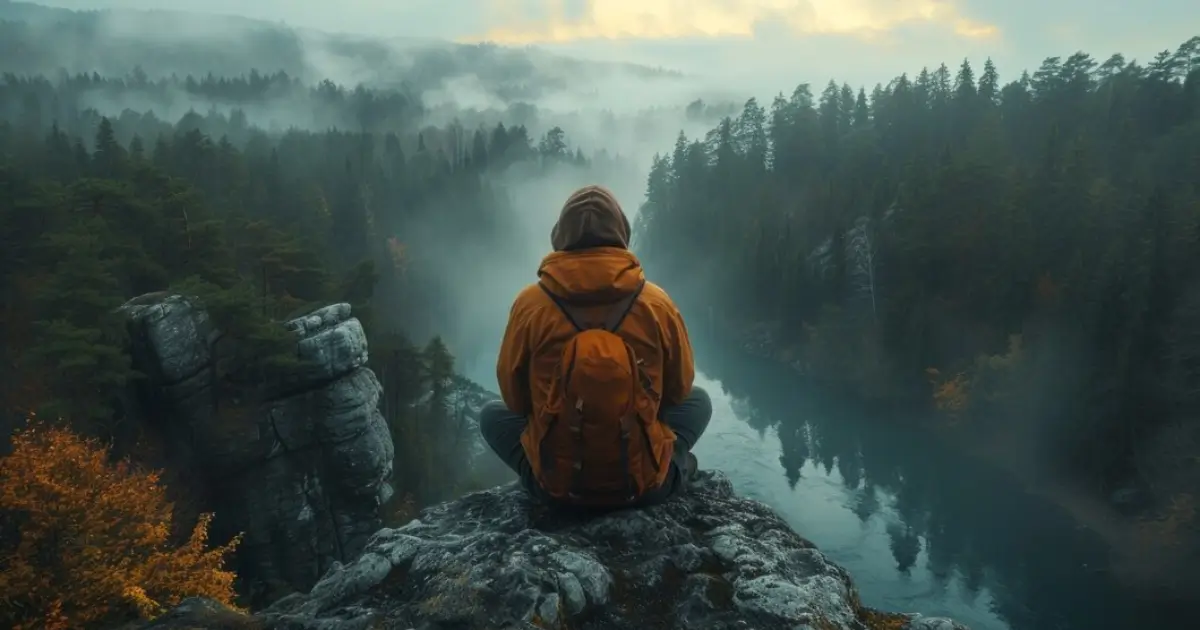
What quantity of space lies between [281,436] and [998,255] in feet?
137

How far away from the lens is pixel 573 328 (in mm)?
4156

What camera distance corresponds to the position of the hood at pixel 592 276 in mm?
4145

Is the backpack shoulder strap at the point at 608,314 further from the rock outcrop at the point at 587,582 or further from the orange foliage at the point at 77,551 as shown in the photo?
the orange foliage at the point at 77,551

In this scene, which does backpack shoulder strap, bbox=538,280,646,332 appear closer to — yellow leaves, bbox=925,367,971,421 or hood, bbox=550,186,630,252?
hood, bbox=550,186,630,252

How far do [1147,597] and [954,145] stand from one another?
49.0 meters

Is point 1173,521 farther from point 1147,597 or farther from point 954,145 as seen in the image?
point 954,145

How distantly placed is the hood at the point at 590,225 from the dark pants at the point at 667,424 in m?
1.17

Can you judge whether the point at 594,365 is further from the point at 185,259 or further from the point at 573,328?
the point at 185,259

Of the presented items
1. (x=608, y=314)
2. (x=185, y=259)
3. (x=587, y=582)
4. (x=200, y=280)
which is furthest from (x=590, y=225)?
(x=185, y=259)

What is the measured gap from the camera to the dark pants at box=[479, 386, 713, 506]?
4.86 metres

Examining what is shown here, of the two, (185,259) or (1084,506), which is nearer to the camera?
(185,259)

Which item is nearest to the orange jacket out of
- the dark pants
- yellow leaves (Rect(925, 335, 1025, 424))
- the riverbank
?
the dark pants

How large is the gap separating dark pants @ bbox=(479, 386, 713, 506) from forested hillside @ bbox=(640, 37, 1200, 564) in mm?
29627

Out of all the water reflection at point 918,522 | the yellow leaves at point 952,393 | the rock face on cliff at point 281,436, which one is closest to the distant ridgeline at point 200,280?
the rock face on cliff at point 281,436
